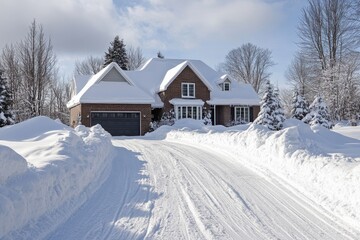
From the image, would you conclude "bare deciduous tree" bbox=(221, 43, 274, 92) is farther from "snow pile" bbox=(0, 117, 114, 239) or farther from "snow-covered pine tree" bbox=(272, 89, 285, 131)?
"snow pile" bbox=(0, 117, 114, 239)

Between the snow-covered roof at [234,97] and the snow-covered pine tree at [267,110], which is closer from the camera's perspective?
the snow-covered pine tree at [267,110]

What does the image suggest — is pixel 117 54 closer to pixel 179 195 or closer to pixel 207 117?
pixel 207 117

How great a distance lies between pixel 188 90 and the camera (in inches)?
1359

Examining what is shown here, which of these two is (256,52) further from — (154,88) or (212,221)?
(212,221)

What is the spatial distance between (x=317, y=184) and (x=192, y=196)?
2.78m

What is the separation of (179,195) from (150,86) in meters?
28.1

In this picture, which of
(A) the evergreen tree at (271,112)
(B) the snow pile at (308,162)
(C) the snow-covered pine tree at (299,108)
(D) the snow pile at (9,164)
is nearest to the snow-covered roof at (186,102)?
(A) the evergreen tree at (271,112)

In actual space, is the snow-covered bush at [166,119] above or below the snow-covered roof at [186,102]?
below

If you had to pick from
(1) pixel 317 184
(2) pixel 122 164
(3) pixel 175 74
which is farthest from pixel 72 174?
(3) pixel 175 74

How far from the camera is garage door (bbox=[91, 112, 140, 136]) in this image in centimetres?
2998

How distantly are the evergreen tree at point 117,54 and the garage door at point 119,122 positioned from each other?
21.9 metres

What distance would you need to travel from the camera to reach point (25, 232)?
530 centimetres

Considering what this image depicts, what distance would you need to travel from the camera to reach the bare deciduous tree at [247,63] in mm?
66250

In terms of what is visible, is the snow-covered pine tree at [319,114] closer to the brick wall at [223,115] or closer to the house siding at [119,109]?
the brick wall at [223,115]
